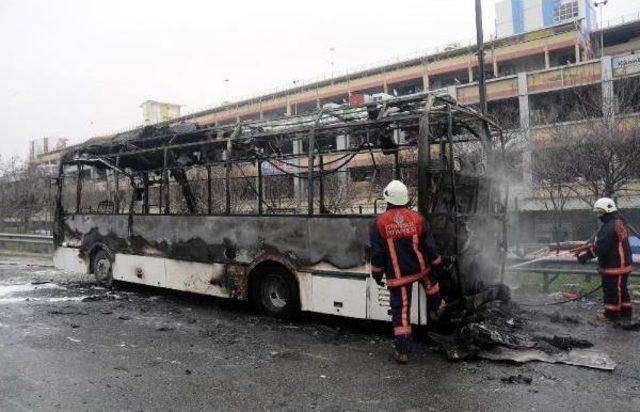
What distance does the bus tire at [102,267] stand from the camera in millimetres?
10305

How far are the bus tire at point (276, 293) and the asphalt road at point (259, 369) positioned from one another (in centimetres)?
23

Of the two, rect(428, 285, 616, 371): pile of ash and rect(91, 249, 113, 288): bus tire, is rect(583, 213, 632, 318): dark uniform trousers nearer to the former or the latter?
rect(428, 285, 616, 371): pile of ash

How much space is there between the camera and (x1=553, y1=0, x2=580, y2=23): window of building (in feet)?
141

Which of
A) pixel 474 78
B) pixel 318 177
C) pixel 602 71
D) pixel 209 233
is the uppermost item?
pixel 474 78

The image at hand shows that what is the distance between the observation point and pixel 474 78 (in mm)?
39562

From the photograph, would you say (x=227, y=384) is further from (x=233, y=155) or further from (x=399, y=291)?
(x=233, y=155)

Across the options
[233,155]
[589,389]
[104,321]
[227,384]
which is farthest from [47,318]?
[589,389]

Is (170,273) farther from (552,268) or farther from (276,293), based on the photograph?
(552,268)

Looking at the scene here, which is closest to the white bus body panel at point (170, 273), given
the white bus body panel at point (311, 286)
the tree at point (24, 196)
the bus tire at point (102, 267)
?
the white bus body panel at point (311, 286)

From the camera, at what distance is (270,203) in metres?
9.40

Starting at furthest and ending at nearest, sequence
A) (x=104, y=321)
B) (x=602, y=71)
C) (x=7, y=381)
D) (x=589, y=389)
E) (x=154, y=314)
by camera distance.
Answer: (x=602, y=71) → (x=154, y=314) → (x=104, y=321) → (x=7, y=381) → (x=589, y=389)

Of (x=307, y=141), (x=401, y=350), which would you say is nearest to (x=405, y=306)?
(x=401, y=350)

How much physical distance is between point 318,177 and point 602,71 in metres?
24.1

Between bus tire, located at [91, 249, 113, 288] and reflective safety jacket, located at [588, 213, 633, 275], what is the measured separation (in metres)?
8.74
